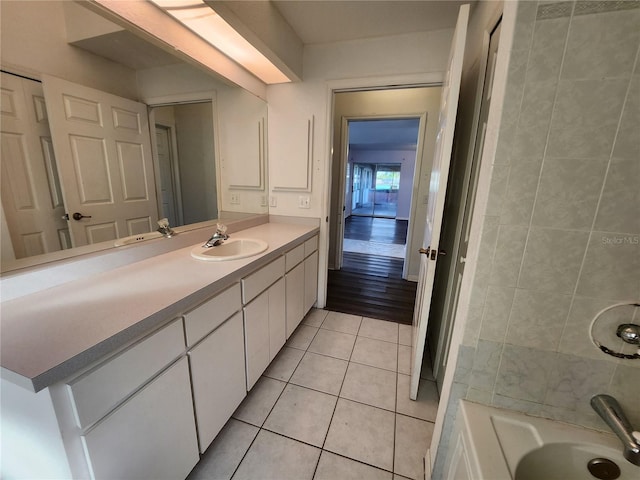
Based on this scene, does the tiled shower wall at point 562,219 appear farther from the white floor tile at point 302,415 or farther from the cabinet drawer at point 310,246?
the cabinet drawer at point 310,246

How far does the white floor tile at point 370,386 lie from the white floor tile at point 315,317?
1.96 ft

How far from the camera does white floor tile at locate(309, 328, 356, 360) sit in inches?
76.7

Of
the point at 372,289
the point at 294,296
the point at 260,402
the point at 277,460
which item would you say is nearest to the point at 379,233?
the point at 372,289

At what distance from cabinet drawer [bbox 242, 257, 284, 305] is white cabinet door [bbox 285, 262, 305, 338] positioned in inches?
6.8

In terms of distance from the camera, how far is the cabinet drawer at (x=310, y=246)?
217 cm

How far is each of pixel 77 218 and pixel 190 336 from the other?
74 centimetres

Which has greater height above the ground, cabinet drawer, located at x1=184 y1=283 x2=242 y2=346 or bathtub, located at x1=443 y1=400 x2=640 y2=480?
cabinet drawer, located at x1=184 y1=283 x2=242 y2=346

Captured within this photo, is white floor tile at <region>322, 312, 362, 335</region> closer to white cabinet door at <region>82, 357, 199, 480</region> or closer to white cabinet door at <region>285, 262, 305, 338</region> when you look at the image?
white cabinet door at <region>285, 262, 305, 338</region>

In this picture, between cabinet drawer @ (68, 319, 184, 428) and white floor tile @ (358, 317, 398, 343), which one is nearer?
cabinet drawer @ (68, 319, 184, 428)

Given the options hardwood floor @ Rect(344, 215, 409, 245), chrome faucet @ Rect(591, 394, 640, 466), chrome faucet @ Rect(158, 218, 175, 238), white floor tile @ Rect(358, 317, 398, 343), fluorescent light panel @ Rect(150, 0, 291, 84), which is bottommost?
white floor tile @ Rect(358, 317, 398, 343)

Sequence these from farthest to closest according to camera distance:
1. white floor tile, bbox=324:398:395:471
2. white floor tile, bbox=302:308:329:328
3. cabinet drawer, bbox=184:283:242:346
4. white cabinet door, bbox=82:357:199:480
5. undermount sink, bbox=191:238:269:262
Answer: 1. white floor tile, bbox=302:308:329:328
2. undermount sink, bbox=191:238:269:262
3. white floor tile, bbox=324:398:395:471
4. cabinet drawer, bbox=184:283:242:346
5. white cabinet door, bbox=82:357:199:480

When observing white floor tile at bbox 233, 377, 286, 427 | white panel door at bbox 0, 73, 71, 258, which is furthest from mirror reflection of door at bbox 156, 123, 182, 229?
white floor tile at bbox 233, 377, 286, 427

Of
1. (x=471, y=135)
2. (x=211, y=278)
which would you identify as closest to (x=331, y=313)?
(x=211, y=278)

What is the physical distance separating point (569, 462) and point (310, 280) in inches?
71.6
